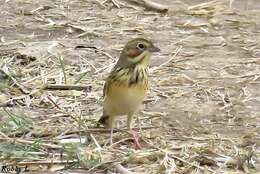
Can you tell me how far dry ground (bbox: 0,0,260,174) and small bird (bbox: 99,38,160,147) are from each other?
0.78ft

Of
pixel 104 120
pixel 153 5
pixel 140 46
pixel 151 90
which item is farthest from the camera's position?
pixel 153 5

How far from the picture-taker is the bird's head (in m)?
6.84

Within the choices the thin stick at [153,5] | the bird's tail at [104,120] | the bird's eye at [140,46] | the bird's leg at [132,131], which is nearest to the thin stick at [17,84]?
the bird's tail at [104,120]

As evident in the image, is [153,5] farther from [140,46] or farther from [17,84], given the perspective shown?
[140,46]

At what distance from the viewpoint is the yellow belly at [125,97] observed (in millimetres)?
6664

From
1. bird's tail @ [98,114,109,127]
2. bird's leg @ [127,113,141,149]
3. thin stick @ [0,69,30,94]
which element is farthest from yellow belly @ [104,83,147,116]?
thin stick @ [0,69,30,94]

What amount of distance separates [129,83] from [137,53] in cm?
30

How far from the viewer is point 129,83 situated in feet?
22.0

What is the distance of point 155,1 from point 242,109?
376 cm

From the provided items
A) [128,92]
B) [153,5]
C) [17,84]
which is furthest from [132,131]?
[153,5]

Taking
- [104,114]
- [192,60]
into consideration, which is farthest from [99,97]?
[192,60]

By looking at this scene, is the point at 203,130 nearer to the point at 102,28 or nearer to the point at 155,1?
the point at 102,28

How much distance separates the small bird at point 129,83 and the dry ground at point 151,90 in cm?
24

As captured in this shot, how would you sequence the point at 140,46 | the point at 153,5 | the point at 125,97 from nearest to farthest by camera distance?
the point at 125,97
the point at 140,46
the point at 153,5
